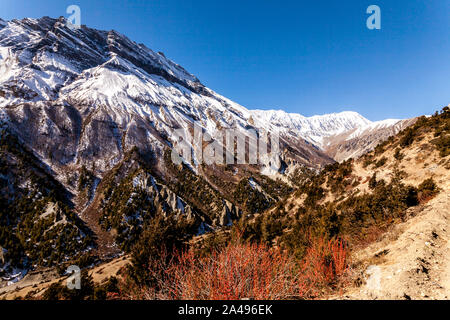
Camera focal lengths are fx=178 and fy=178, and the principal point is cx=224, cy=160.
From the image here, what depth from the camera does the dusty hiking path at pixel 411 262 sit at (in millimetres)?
4141

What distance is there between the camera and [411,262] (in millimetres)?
4922

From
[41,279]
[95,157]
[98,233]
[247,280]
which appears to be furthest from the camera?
[95,157]

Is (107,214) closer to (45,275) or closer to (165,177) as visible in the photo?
(45,275)

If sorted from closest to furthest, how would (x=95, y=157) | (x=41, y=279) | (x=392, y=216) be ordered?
(x=392, y=216)
(x=41, y=279)
(x=95, y=157)

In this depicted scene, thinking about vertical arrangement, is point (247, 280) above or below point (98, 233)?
above

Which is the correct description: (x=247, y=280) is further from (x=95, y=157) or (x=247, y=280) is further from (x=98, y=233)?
(x=95, y=157)

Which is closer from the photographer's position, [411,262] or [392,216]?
[411,262]

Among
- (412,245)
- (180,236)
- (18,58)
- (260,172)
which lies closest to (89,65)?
(18,58)

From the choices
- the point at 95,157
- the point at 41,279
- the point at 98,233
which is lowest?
the point at 41,279

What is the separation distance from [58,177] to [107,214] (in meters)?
23.1

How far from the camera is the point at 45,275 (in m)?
30.6

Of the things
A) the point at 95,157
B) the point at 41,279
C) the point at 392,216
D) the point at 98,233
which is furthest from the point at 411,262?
the point at 95,157
